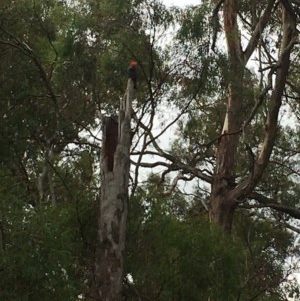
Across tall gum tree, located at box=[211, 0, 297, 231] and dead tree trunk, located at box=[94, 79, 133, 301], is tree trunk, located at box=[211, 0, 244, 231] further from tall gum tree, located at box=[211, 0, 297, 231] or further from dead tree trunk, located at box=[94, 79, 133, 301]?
dead tree trunk, located at box=[94, 79, 133, 301]

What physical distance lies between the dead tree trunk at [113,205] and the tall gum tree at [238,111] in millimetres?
2646

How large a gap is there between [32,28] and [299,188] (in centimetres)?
675

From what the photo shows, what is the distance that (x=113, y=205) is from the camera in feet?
20.9

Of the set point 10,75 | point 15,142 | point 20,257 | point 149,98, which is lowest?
point 20,257

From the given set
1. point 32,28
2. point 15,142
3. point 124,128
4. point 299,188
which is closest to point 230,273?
point 124,128

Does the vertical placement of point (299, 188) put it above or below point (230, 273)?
above

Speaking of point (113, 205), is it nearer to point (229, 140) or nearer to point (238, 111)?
point (238, 111)

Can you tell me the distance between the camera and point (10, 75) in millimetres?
6902

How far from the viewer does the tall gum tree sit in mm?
9133

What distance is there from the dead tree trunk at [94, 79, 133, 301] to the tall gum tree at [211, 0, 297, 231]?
8.68 feet

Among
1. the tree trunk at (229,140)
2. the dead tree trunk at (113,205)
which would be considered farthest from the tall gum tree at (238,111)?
the dead tree trunk at (113,205)

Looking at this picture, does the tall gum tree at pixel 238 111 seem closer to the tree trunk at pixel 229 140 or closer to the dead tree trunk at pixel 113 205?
the tree trunk at pixel 229 140

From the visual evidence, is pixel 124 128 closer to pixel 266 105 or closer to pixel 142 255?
pixel 142 255

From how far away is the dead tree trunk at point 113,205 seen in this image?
20.2 ft
